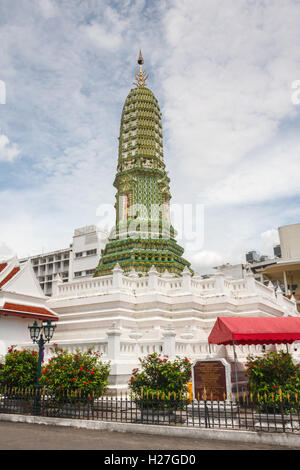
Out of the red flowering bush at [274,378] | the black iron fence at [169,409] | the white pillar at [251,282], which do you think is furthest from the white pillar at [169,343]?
the white pillar at [251,282]

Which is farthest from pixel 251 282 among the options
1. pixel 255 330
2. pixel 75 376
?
pixel 75 376

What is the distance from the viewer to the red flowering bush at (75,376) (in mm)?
11789

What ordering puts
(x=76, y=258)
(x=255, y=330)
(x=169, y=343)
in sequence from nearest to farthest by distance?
(x=255, y=330), (x=169, y=343), (x=76, y=258)

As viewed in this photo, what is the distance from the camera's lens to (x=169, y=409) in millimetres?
10602

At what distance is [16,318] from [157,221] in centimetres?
1404

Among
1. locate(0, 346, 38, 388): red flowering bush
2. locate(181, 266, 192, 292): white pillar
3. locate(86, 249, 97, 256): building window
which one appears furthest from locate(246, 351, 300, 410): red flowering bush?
locate(86, 249, 97, 256): building window

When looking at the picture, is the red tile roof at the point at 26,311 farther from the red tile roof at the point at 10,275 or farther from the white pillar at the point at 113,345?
the white pillar at the point at 113,345

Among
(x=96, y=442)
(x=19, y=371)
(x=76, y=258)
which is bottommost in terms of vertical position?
(x=96, y=442)

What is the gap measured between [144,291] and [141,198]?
11.6 m

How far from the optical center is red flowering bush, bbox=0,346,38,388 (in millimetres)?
13750

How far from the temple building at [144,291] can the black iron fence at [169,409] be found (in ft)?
7.53

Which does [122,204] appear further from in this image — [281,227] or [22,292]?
[281,227]

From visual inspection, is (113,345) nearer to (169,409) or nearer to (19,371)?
(19,371)
